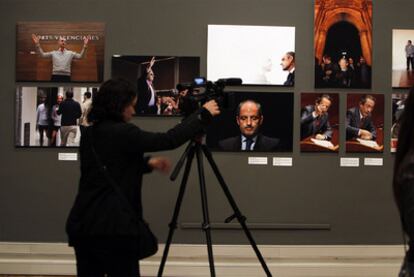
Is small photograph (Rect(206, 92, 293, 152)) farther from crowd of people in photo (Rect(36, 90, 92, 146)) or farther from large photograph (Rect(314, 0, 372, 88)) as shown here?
crowd of people in photo (Rect(36, 90, 92, 146))

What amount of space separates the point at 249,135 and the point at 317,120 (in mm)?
623

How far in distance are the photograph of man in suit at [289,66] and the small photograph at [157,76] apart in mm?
769

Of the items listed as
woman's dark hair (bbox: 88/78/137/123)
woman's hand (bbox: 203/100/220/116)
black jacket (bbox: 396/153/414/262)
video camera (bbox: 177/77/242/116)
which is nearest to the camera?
black jacket (bbox: 396/153/414/262)

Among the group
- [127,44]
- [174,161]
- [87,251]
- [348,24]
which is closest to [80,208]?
[87,251]

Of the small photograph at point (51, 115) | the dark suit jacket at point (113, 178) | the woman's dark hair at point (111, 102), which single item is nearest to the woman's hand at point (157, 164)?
the dark suit jacket at point (113, 178)

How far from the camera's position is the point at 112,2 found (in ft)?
14.3

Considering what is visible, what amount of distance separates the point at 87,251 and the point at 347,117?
2.76 metres

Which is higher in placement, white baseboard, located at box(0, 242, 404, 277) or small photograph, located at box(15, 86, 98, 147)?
small photograph, located at box(15, 86, 98, 147)

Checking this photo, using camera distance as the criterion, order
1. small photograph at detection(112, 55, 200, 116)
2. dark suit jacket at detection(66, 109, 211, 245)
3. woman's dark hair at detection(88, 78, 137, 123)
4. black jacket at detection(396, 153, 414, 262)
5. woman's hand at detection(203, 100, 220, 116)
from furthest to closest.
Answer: small photograph at detection(112, 55, 200, 116) < woman's hand at detection(203, 100, 220, 116) < woman's dark hair at detection(88, 78, 137, 123) < dark suit jacket at detection(66, 109, 211, 245) < black jacket at detection(396, 153, 414, 262)

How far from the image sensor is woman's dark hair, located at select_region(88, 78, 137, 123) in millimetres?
2547

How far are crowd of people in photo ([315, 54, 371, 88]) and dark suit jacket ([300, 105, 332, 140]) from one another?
10.3 inches

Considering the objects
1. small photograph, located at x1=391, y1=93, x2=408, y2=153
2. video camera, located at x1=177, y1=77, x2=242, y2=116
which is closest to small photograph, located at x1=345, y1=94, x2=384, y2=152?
small photograph, located at x1=391, y1=93, x2=408, y2=153

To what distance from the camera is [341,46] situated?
4344 millimetres

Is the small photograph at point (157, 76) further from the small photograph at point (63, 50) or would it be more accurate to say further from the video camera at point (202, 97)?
the video camera at point (202, 97)
